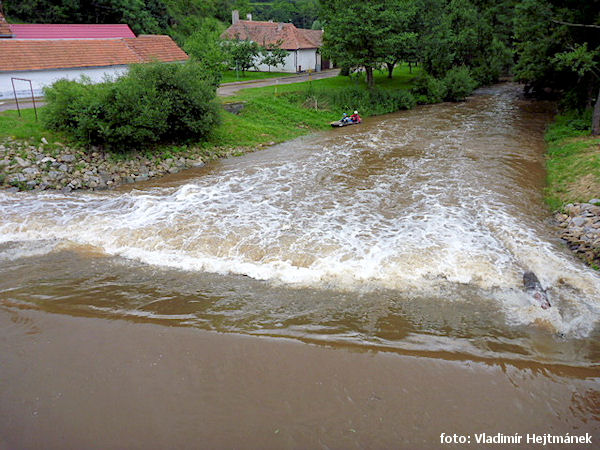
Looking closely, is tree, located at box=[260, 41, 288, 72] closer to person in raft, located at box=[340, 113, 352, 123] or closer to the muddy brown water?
person in raft, located at box=[340, 113, 352, 123]

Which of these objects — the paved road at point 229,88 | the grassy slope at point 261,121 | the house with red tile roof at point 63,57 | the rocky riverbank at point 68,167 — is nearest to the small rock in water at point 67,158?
the rocky riverbank at point 68,167

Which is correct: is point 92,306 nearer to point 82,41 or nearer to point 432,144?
point 432,144

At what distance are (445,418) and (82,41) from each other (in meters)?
30.0

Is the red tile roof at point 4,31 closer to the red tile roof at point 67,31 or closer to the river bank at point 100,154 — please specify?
the red tile roof at point 67,31

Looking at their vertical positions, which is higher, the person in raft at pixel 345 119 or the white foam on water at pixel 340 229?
the person in raft at pixel 345 119

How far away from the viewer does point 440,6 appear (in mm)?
32375

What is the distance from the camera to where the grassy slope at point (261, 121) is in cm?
1698

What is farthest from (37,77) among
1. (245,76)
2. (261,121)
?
(245,76)

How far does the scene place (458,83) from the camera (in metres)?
33.3

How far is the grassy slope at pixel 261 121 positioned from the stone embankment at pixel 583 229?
1457cm

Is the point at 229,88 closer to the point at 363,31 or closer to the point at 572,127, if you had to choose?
the point at 363,31

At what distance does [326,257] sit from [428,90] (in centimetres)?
2855

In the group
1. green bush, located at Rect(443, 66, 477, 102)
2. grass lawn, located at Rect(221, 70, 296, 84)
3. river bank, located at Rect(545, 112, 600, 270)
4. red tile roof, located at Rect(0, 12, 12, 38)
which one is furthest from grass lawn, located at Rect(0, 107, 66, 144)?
green bush, located at Rect(443, 66, 477, 102)

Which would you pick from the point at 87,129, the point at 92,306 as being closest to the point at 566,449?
the point at 92,306
